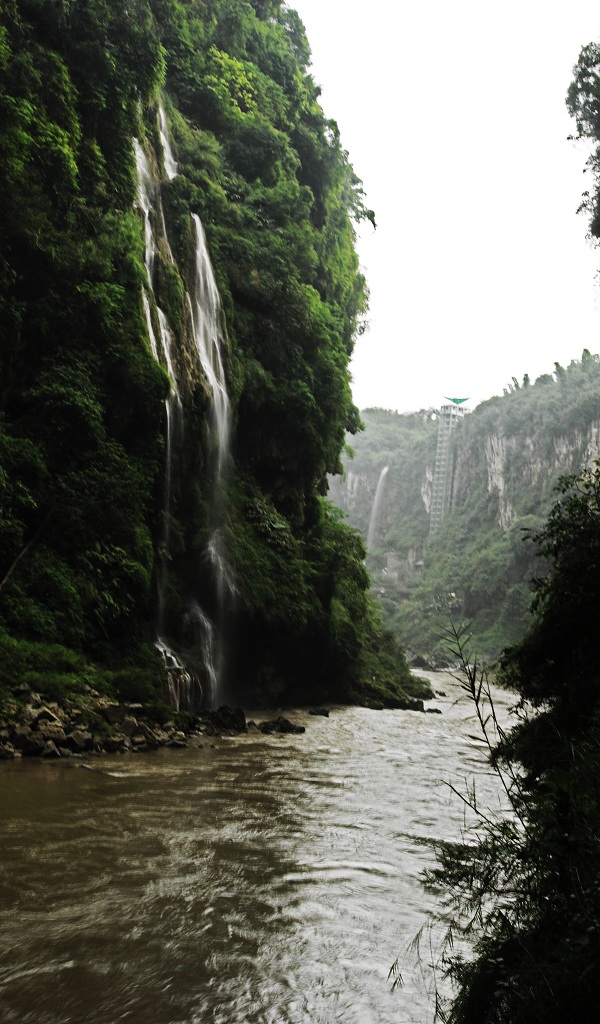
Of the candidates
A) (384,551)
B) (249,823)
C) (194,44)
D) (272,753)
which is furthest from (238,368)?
(384,551)

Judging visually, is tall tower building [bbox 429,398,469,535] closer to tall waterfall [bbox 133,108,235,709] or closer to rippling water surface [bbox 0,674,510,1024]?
tall waterfall [bbox 133,108,235,709]

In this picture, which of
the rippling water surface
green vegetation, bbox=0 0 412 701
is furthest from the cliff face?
the rippling water surface

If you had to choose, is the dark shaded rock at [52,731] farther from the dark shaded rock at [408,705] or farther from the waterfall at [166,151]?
the waterfall at [166,151]

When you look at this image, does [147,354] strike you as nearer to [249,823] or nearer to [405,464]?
[249,823]

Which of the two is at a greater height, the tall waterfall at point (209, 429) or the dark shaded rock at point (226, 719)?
the tall waterfall at point (209, 429)

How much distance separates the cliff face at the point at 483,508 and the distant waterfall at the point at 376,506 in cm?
68

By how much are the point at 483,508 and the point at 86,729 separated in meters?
75.0

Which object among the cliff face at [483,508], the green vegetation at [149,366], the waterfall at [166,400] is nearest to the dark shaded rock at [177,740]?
the green vegetation at [149,366]

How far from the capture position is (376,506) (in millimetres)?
100688

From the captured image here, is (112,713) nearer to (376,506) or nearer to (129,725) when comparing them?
(129,725)

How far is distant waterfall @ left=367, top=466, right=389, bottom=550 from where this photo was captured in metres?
97.4

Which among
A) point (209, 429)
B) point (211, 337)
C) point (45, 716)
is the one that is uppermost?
point (211, 337)

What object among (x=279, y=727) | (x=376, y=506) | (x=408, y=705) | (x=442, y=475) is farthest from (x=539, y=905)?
(x=376, y=506)

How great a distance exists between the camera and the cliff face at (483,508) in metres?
63.3
